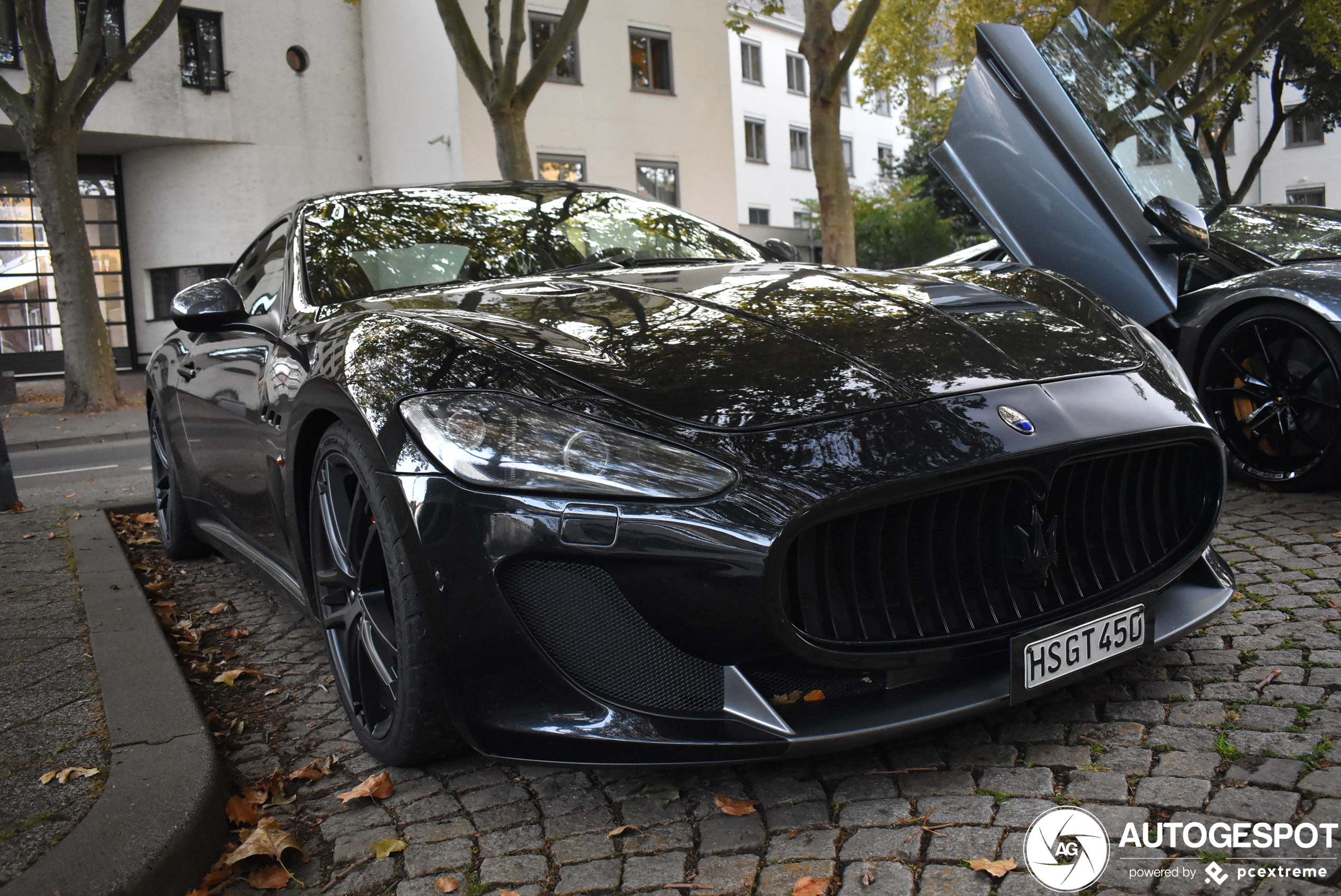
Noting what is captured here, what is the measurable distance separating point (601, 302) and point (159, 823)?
4.99 feet

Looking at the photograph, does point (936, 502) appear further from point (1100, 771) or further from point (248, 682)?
point (248, 682)

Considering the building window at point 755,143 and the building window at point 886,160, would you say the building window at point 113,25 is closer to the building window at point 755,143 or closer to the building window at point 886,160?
the building window at point 755,143

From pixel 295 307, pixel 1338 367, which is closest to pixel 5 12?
pixel 295 307

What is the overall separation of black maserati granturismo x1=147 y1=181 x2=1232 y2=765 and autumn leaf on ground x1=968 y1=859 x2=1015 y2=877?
26cm

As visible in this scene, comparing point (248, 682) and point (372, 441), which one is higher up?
point (372, 441)

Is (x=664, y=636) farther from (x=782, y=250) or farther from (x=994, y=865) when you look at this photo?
(x=782, y=250)

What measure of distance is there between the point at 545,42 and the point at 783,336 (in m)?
20.8

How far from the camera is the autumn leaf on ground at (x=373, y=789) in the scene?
2.48 meters

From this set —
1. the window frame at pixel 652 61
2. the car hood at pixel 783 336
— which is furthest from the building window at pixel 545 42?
the car hood at pixel 783 336

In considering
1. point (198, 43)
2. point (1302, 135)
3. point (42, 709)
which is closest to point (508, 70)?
point (42, 709)

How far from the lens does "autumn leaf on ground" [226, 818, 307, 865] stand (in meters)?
2.24

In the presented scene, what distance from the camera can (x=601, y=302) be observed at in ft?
9.42

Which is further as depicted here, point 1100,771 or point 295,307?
point 295,307

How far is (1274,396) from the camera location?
15.5 feet
